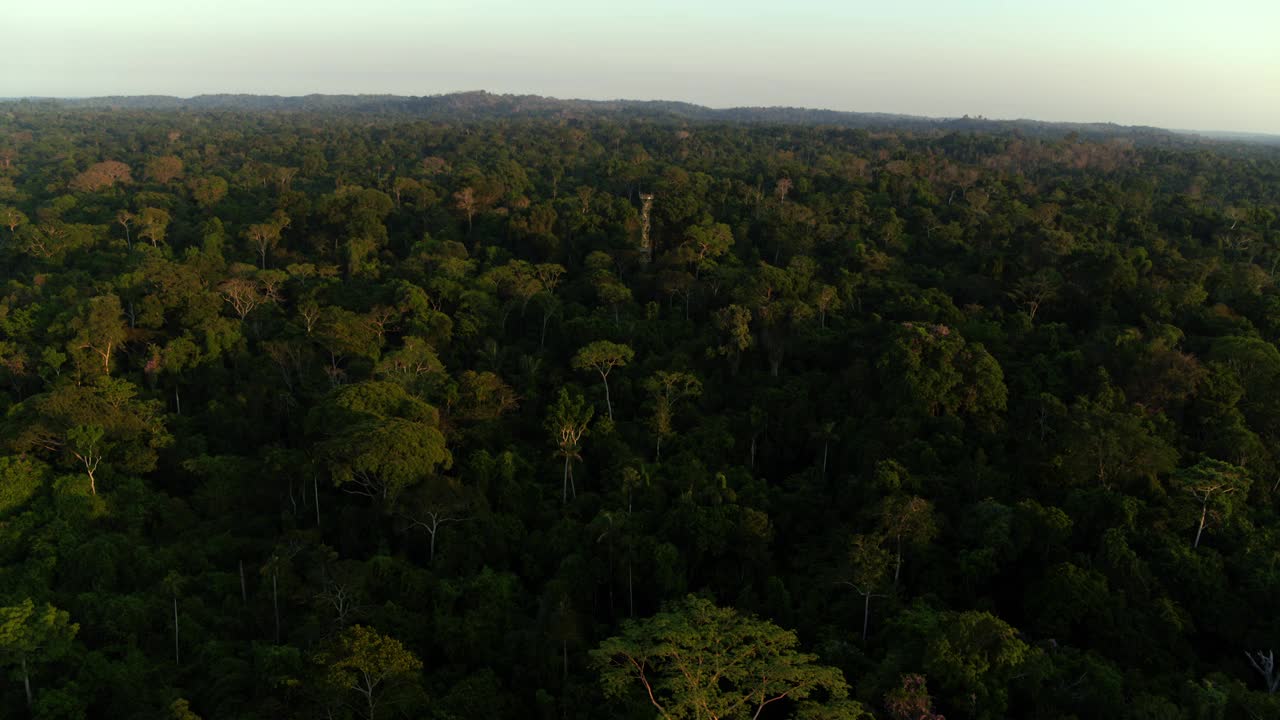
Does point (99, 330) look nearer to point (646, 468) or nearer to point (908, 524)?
point (646, 468)

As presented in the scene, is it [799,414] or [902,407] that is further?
[799,414]

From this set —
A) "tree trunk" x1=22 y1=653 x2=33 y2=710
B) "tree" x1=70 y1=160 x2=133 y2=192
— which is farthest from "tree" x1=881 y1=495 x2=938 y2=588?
"tree" x1=70 y1=160 x2=133 y2=192

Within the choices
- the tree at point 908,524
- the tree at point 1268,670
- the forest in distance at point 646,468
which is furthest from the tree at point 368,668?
the tree at point 1268,670

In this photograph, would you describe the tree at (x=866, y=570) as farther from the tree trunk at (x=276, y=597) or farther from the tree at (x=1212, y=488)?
the tree trunk at (x=276, y=597)

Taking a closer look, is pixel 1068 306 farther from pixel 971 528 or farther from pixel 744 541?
pixel 744 541

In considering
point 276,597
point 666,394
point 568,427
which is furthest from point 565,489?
point 276,597

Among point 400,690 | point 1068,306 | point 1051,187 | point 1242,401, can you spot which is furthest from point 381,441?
point 1051,187
